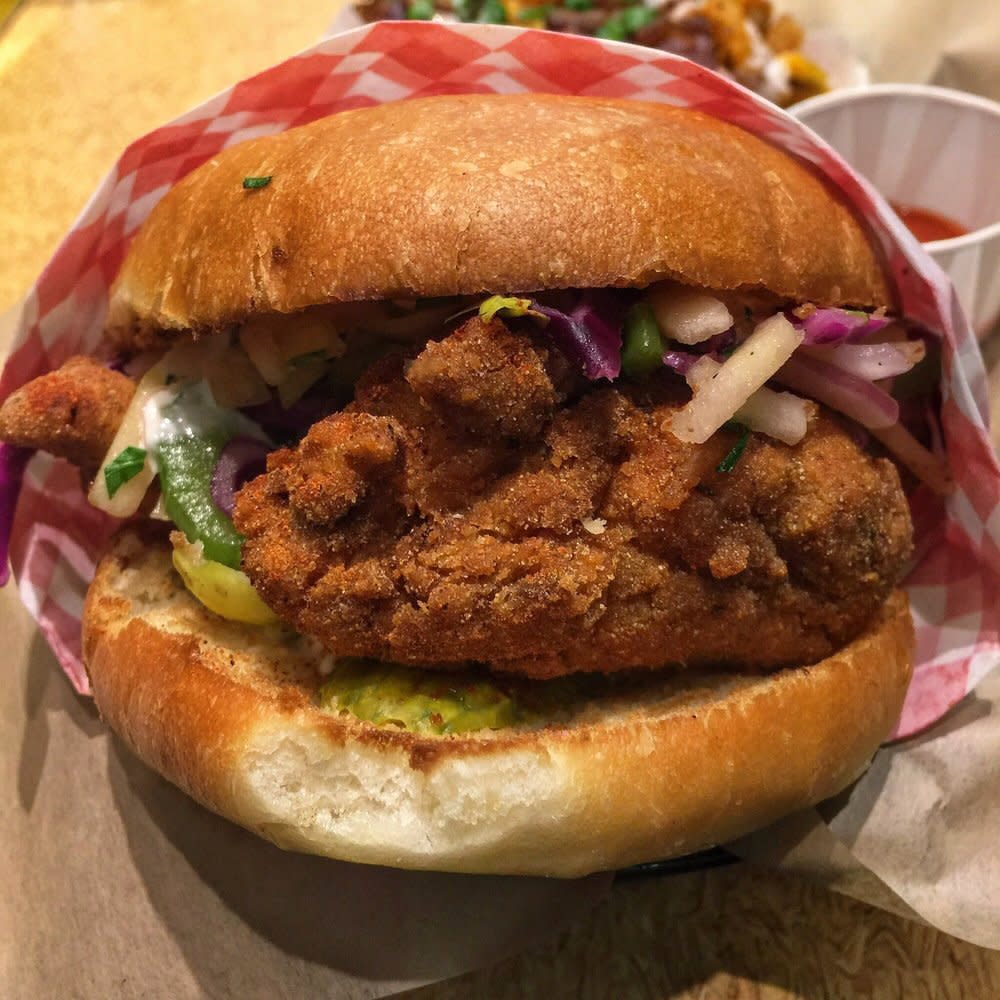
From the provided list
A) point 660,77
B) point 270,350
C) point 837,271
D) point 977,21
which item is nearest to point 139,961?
point 270,350

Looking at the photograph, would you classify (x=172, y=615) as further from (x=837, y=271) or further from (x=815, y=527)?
(x=837, y=271)

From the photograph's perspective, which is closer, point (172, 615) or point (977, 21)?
point (172, 615)

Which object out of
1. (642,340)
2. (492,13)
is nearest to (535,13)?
(492,13)

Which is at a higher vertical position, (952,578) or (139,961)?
(139,961)

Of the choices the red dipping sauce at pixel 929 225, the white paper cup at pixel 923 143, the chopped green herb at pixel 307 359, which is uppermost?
the chopped green herb at pixel 307 359

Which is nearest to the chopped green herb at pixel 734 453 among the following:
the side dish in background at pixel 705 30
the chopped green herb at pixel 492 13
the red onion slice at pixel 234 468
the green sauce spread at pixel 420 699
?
the green sauce spread at pixel 420 699

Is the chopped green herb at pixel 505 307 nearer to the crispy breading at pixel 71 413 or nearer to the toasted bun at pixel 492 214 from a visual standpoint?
the toasted bun at pixel 492 214

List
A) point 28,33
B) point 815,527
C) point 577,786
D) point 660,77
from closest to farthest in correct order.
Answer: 1. point 577,786
2. point 815,527
3. point 660,77
4. point 28,33
